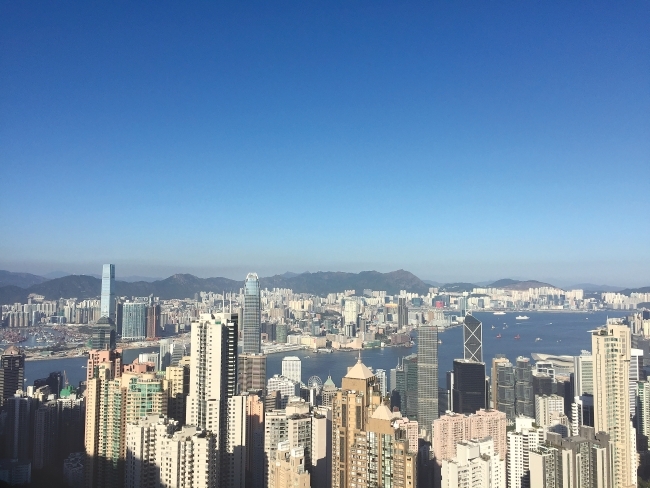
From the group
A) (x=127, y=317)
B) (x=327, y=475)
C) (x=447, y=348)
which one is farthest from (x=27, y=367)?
(x=447, y=348)

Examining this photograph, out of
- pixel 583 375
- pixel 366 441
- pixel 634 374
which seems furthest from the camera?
pixel 583 375

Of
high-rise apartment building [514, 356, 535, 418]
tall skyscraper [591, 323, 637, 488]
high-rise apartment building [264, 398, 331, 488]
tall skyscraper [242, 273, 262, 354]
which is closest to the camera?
high-rise apartment building [264, 398, 331, 488]

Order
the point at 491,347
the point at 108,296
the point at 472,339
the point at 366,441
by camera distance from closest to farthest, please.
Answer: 1. the point at 366,441
2. the point at 108,296
3. the point at 472,339
4. the point at 491,347

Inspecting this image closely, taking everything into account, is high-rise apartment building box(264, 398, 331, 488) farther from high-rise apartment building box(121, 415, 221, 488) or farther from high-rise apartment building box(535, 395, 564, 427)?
high-rise apartment building box(535, 395, 564, 427)

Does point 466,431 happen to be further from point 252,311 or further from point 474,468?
point 252,311

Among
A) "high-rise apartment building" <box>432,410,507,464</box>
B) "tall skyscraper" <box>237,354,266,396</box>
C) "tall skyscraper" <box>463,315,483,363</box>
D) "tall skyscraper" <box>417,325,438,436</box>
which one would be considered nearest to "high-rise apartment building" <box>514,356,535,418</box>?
"tall skyscraper" <box>417,325,438,436</box>

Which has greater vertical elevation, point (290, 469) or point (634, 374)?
point (634, 374)

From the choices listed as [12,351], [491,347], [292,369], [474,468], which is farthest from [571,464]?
[491,347]
